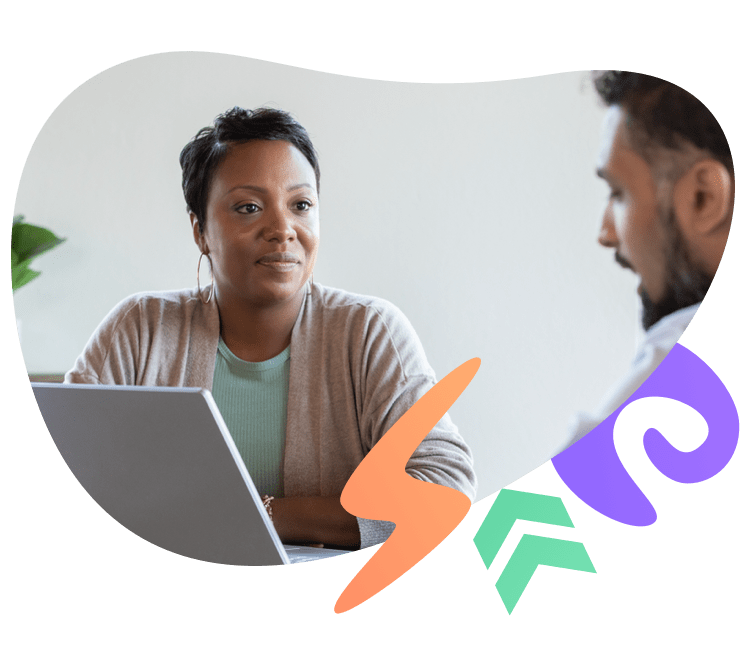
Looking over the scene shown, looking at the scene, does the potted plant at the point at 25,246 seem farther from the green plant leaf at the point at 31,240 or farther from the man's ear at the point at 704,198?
the man's ear at the point at 704,198

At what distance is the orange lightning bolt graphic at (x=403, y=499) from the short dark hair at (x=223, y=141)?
603 mm

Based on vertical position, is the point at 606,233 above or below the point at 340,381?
above

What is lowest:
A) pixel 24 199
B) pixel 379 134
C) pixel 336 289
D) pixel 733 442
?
pixel 733 442

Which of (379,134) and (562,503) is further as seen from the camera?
(562,503)

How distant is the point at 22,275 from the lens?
2.01 meters

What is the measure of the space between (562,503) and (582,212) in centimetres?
75

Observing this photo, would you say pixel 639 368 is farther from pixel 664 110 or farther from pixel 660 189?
pixel 664 110

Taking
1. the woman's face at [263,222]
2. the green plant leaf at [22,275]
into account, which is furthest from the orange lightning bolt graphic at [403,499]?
the green plant leaf at [22,275]

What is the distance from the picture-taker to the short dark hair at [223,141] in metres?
1.87

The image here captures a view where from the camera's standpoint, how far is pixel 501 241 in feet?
6.24

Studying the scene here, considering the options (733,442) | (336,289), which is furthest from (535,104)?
(733,442)

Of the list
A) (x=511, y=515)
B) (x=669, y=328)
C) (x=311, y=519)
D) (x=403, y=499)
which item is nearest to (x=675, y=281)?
(x=669, y=328)

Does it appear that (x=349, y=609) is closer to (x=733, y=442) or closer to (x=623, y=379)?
(x=623, y=379)

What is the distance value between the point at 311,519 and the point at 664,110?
131 centimetres
